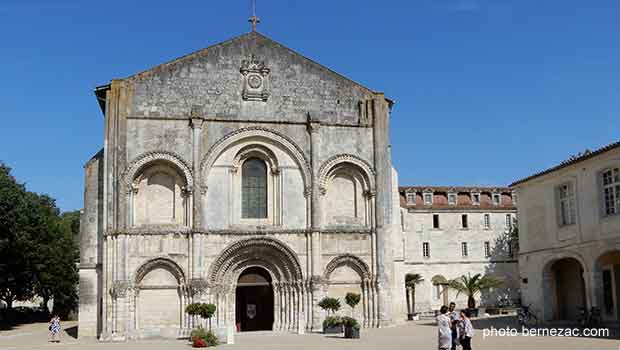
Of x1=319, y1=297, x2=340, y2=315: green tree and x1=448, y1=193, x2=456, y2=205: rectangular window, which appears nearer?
x1=319, y1=297, x2=340, y2=315: green tree

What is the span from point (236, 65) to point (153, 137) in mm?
5122

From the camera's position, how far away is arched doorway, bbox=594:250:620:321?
27.4m

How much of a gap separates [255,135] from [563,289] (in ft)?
51.7

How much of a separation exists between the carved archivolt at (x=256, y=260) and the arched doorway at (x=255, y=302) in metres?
0.47

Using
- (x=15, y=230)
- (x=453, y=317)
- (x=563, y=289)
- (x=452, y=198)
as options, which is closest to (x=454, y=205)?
(x=452, y=198)

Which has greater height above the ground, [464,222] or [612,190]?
[464,222]

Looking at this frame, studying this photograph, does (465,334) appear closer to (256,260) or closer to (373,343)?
(373,343)

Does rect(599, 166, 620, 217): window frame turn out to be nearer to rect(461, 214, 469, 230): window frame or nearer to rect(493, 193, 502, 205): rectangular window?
rect(461, 214, 469, 230): window frame

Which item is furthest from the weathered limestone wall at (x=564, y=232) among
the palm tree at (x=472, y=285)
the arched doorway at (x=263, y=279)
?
the palm tree at (x=472, y=285)

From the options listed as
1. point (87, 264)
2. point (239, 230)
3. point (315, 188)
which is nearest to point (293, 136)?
point (315, 188)

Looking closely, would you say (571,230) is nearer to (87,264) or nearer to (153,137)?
(153,137)

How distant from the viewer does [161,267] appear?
30625mm

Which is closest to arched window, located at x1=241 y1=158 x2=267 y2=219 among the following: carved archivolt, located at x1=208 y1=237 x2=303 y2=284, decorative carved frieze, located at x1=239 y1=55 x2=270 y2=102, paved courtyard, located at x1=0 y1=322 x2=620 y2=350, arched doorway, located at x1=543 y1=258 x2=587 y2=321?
carved archivolt, located at x1=208 y1=237 x2=303 y2=284

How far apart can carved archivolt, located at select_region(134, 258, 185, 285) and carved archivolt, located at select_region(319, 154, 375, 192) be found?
736 cm
